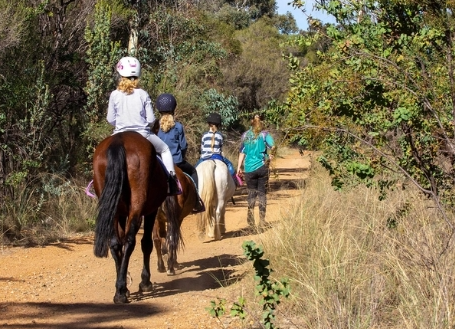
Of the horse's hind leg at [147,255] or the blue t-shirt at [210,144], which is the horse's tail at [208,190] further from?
the horse's hind leg at [147,255]

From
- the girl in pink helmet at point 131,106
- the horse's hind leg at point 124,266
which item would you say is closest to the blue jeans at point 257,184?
the girl in pink helmet at point 131,106

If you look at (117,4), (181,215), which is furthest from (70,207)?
(117,4)

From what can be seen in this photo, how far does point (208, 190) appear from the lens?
12922 millimetres

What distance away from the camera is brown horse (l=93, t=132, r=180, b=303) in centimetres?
809

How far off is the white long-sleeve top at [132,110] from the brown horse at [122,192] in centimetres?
40

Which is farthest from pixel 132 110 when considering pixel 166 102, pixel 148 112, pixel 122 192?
pixel 166 102

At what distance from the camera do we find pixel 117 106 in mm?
9031

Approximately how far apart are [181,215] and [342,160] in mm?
3457

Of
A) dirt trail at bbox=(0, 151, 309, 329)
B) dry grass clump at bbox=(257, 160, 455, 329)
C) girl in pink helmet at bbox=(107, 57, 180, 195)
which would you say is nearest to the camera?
dry grass clump at bbox=(257, 160, 455, 329)

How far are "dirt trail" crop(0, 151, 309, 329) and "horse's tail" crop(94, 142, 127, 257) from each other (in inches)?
27.4

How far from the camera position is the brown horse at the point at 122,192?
8.09 meters

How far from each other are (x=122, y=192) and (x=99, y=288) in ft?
5.36

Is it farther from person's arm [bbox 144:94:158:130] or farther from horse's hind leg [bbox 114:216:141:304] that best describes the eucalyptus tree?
horse's hind leg [bbox 114:216:141:304]

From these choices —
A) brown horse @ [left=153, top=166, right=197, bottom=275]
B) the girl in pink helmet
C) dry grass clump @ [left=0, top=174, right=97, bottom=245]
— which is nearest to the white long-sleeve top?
the girl in pink helmet
